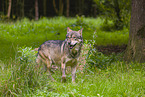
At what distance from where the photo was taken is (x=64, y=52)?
612 cm

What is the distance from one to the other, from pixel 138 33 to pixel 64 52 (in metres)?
3.40

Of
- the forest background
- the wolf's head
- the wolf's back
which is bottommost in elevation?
the forest background

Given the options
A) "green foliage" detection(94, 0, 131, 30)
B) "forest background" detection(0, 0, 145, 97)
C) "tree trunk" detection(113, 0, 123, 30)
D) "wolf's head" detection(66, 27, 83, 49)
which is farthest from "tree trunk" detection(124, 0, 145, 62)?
"tree trunk" detection(113, 0, 123, 30)

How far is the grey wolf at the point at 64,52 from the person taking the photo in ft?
19.1

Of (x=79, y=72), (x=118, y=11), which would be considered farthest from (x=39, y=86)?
(x=118, y=11)

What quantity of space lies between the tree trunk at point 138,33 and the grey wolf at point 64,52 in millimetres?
2921

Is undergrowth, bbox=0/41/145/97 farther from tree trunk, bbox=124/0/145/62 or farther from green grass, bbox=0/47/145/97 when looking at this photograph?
tree trunk, bbox=124/0/145/62

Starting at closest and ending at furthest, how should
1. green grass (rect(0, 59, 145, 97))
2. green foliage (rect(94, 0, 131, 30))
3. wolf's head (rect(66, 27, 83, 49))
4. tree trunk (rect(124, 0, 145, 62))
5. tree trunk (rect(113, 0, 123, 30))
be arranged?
green grass (rect(0, 59, 145, 97)) < wolf's head (rect(66, 27, 83, 49)) < tree trunk (rect(124, 0, 145, 62)) < green foliage (rect(94, 0, 131, 30)) < tree trunk (rect(113, 0, 123, 30))

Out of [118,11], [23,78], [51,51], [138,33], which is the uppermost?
[118,11]

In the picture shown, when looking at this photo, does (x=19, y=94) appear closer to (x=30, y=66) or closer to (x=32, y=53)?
(x=30, y=66)

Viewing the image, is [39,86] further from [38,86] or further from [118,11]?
[118,11]

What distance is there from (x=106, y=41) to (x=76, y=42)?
725 centimetres

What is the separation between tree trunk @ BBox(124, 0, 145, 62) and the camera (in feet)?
26.0

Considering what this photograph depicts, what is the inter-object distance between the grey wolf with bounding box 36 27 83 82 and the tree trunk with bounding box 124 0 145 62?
9.58 ft
